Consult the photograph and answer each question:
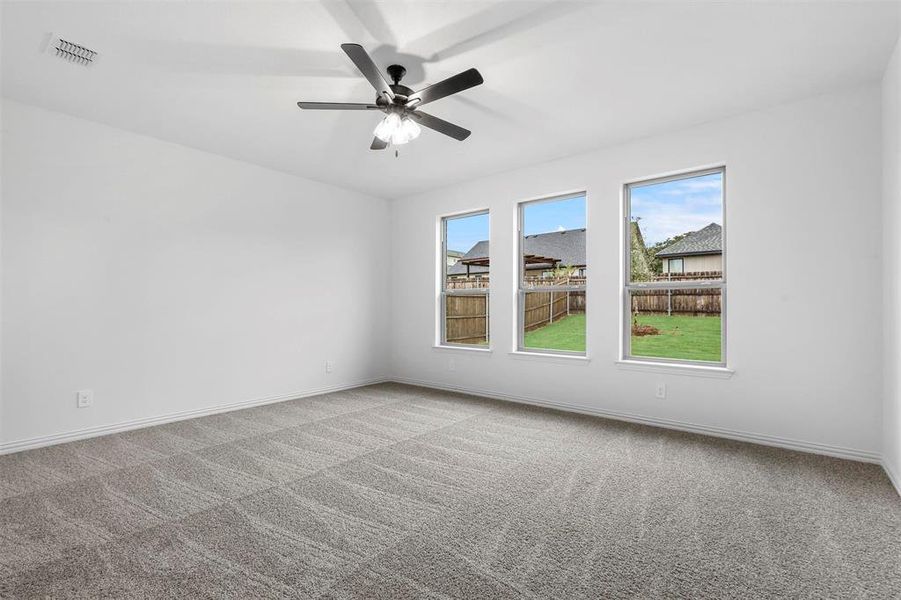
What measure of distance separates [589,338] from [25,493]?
4.29 metres

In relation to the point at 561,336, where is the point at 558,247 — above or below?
above

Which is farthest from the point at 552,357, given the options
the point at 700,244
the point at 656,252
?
the point at 700,244

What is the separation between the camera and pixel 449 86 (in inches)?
96.5

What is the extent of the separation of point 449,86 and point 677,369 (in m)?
2.99

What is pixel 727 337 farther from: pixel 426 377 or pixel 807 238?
pixel 426 377

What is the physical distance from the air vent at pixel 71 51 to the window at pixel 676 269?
4.23 m

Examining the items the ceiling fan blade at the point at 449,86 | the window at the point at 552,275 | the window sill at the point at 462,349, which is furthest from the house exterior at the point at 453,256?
the ceiling fan blade at the point at 449,86

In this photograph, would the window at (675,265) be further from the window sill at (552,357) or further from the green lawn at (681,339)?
the window sill at (552,357)

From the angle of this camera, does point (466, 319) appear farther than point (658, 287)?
Yes

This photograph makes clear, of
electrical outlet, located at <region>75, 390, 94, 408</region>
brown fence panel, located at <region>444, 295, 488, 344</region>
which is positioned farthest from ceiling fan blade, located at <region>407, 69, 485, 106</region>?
electrical outlet, located at <region>75, 390, 94, 408</region>

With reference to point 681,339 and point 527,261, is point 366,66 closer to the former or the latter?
point 527,261

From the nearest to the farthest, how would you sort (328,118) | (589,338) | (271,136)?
(328,118) → (271,136) → (589,338)

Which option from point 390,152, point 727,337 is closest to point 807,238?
point 727,337

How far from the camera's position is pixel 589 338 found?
170 inches
